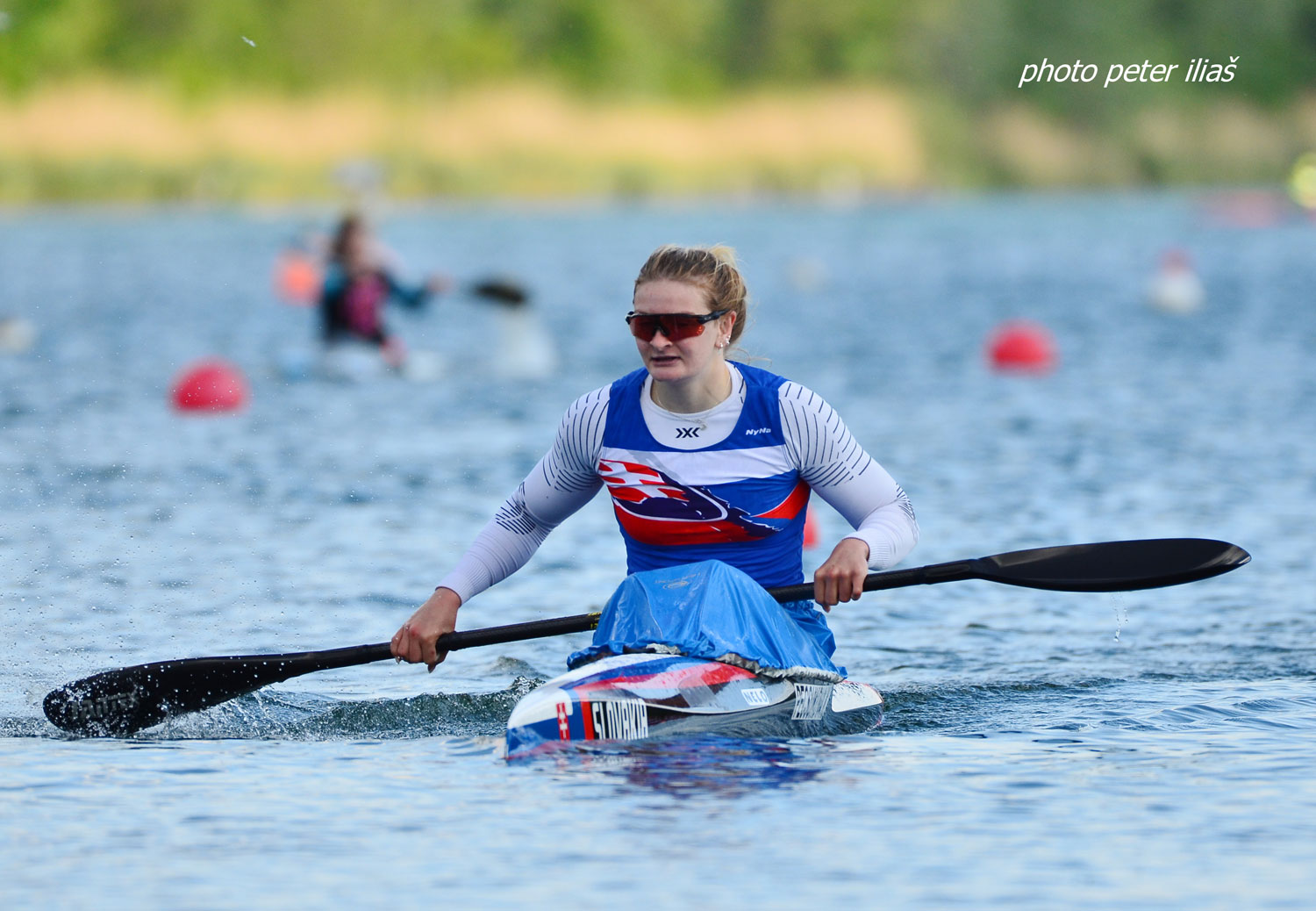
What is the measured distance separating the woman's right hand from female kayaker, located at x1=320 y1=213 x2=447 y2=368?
1013 centimetres

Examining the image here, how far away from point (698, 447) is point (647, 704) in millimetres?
780

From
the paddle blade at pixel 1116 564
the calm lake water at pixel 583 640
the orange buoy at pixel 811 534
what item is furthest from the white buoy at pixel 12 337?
the paddle blade at pixel 1116 564

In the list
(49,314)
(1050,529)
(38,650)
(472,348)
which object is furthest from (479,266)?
(38,650)

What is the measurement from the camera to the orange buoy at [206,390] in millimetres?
15766

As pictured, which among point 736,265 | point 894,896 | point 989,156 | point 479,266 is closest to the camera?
point 894,896

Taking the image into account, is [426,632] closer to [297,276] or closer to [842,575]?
[842,575]

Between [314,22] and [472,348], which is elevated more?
[314,22]

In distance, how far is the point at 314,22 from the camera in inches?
2410

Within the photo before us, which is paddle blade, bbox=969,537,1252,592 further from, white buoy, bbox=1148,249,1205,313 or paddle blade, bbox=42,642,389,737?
white buoy, bbox=1148,249,1205,313

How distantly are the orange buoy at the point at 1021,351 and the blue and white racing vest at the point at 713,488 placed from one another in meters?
12.9

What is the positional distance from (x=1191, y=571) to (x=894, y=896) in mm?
2270

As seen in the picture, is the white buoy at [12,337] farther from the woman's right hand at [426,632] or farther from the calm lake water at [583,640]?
the woman's right hand at [426,632]

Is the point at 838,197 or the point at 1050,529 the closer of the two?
the point at 1050,529

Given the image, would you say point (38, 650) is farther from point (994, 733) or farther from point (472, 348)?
point (472, 348)
